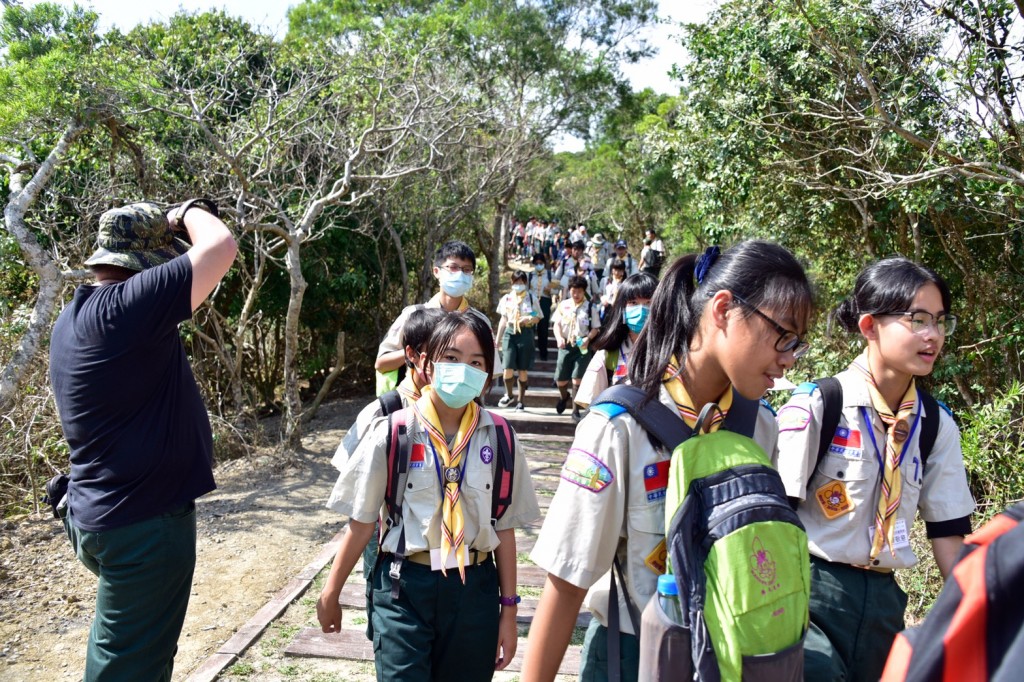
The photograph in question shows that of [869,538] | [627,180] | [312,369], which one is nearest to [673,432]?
[869,538]

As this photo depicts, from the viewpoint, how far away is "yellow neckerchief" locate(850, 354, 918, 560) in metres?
2.32

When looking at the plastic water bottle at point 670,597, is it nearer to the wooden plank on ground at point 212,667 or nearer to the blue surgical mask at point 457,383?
the blue surgical mask at point 457,383

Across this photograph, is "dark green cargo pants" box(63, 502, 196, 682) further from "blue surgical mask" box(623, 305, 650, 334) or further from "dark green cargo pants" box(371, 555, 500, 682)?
"blue surgical mask" box(623, 305, 650, 334)

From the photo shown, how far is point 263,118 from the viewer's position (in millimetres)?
7898

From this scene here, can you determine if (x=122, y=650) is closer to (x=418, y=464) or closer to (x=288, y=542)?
(x=418, y=464)

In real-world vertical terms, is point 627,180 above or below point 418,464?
above

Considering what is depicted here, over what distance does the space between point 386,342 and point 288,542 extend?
250 centimetres

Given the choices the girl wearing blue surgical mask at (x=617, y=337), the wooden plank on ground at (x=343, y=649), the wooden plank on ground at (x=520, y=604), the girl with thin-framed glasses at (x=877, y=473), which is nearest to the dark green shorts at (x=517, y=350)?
the girl wearing blue surgical mask at (x=617, y=337)

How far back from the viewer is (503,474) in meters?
2.74

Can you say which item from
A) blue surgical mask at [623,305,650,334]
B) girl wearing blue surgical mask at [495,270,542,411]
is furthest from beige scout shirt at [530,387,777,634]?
girl wearing blue surgical mask at [495,270,542,411]

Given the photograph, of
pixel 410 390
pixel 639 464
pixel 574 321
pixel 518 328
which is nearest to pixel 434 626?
pixel 410 390

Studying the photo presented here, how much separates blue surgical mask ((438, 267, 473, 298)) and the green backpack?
126 inches

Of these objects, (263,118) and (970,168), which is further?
(263,118)

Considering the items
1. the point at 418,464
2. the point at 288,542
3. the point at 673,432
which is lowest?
the point at 288,542
